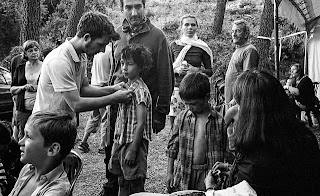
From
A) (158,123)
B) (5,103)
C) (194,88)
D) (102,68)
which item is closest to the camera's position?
(194,88)

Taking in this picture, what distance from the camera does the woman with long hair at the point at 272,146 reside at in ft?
7.75

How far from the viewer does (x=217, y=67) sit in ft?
52.9

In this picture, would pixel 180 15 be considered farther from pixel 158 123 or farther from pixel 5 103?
pixel 158 123

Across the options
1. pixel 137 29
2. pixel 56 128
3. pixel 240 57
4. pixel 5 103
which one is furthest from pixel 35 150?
pixel 5 103

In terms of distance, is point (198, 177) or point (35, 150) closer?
point (35, 150)

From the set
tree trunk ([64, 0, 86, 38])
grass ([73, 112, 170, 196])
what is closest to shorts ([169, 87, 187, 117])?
grass ([73, 112, 170, 196])

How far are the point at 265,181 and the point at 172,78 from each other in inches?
81.7

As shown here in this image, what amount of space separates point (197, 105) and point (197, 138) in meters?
0.28

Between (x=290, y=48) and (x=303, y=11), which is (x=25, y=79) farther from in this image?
(x=290, y=48)

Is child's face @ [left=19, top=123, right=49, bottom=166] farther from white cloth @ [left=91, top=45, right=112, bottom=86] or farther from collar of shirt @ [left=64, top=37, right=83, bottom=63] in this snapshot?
white cloth @ [left=91, top=45, right=112, bottom=86]

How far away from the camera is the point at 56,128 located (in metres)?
2.45

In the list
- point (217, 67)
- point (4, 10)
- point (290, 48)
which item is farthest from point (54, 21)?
point (290, 48)

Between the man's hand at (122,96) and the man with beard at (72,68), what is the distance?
24 millimetres

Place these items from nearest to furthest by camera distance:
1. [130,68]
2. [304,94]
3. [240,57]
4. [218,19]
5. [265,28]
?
[130,68], [240,57], [304,94], [265,28], [218,19]
